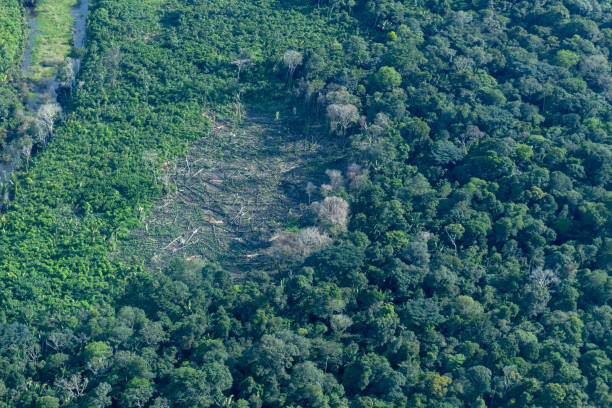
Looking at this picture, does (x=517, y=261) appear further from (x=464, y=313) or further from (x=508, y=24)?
(x=508, y=24)

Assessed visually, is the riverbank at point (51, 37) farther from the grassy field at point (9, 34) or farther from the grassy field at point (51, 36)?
the grassy field at point (9, 34)

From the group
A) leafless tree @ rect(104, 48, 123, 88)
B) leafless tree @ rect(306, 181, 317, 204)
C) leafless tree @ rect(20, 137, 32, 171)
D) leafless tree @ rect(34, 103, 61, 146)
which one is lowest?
leafless tree @ rect(20, 137, 32, 171)

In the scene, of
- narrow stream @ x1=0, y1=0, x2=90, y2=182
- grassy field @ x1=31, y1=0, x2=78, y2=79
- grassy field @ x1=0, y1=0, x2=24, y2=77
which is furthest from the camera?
grassy field @ x1=31, y1=0, x2=78, y2=79

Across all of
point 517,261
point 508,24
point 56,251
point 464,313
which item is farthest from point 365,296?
point 508,24

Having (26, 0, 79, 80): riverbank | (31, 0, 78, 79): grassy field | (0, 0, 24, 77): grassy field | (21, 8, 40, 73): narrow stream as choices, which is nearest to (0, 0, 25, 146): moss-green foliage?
(0, 0, 24, 77): grassy field

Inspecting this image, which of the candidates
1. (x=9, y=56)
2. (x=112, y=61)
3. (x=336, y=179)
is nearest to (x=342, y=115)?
(x=336, y=179)

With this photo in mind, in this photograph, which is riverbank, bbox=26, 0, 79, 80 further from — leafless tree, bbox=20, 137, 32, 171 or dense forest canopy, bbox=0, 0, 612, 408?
leafless tree, bbox=20, 137, 32, 171

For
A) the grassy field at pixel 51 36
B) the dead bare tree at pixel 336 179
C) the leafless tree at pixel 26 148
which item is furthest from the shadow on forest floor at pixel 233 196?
the grassy field at pixel 51 36

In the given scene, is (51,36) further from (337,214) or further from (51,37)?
(337,214)
